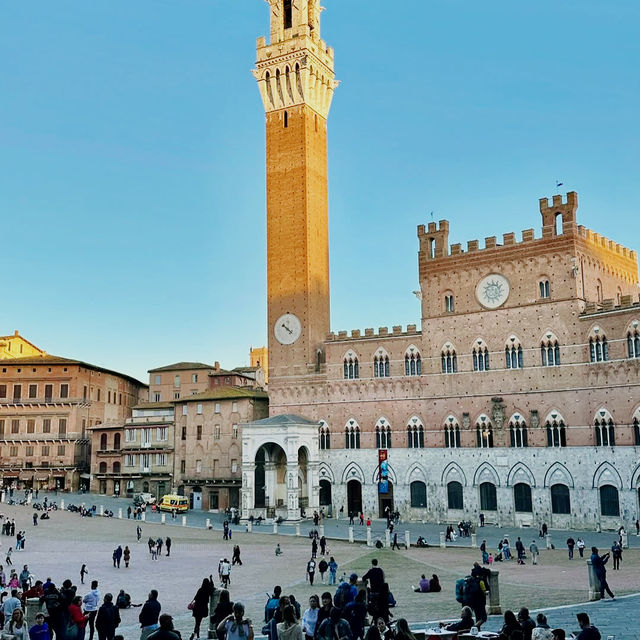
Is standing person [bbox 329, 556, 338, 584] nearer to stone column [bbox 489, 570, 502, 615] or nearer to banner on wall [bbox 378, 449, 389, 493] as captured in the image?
stone column [bbox 489, 570, 502, 615]

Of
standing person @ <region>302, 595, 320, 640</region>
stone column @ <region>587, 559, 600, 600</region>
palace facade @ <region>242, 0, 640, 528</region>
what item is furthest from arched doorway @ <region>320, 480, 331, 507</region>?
standing person @ <region>302, 595, 320, 640</region>

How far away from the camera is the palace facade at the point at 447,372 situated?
42156mm

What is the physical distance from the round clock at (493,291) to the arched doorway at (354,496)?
1438 cm

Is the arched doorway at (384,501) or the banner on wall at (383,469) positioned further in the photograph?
the arched doorway at (384,501)

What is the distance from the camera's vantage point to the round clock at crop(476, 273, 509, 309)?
46.4 metres

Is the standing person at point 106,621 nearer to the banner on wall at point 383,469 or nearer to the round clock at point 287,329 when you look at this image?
the banner on wall at point 383,469

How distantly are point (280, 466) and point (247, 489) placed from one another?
301 cm

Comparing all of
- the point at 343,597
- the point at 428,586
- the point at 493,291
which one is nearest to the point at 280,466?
the point at 493,291

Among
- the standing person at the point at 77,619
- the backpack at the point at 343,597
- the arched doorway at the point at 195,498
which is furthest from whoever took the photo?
the arched doorway at the point at 195,498

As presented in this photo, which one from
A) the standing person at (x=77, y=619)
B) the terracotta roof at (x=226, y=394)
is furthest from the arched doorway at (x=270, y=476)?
the standing person at (x=77, y=619)

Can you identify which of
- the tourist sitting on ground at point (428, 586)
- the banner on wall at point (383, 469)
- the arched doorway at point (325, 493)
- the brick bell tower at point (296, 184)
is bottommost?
the tourist sitting on ground at point (428, 586)

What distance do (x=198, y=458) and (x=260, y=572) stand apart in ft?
101

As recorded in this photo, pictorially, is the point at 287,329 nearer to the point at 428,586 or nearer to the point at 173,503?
the point at 173,503

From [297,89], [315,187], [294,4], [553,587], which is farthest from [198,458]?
[553,587]
